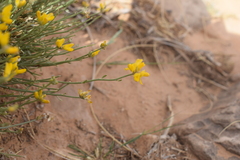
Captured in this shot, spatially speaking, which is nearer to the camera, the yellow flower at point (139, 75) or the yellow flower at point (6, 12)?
the yellow flower at point (6, 12)

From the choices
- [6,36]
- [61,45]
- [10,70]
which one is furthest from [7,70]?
[61,45]

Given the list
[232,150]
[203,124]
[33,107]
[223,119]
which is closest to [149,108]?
[203,124]

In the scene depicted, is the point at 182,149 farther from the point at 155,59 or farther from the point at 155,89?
the point at 155,59

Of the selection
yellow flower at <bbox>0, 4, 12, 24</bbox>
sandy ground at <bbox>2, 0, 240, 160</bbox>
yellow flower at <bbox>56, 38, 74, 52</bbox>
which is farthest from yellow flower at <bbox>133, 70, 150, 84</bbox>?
yellow flower at <bbox>0, 4, 12, 24</bbox>

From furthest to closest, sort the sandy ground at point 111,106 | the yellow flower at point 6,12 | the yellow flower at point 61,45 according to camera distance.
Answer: the sandy ground at point 111,106
the yellow flower at point 61,45
the yellow flower at point 6,12

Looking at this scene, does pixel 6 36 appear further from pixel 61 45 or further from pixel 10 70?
pixel 61 45

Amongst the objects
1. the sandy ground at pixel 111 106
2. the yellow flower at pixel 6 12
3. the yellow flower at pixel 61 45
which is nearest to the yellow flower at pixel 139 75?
the yellow flower at pixel 61 45

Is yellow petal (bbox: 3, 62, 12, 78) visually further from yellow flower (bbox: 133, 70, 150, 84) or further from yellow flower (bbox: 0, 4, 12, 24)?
yellow flower (bbox: 133, 70, 150, 84)

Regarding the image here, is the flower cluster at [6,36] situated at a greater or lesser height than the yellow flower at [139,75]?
greater

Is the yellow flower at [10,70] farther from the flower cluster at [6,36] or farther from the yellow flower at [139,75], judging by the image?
the yellow flower at [139,75]

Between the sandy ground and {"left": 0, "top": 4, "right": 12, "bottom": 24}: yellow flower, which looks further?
the sandy ground
